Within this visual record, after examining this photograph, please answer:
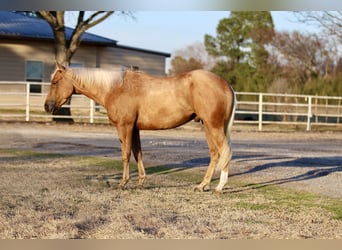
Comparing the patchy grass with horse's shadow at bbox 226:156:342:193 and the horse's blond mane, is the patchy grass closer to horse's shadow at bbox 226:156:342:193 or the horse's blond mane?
horse's shadow at bbox 226:156:342:193

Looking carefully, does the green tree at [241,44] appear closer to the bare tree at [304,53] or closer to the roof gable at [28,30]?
the bare tree at [304,53]

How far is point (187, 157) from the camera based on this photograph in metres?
12.4

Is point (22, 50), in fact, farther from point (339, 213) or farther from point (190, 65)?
point (190, 65)

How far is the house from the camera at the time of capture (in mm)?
27156

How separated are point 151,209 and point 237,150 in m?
8.40

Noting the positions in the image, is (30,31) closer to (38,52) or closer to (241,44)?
(38,52)

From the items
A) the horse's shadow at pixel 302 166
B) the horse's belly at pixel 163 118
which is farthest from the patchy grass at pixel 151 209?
the horse's belly at pixel 163 118

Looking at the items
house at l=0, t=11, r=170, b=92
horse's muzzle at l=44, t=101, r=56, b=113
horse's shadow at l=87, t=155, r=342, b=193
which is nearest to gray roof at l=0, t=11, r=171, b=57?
house at l=0, t=11, r=170, b=92

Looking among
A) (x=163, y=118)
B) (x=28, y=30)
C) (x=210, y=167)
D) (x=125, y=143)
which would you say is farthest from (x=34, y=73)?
(x=210, y=167)

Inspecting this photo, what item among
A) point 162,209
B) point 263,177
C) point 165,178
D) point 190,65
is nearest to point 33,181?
point 165,178

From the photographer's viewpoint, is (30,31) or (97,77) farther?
(30,31)

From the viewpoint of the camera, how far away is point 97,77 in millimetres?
8227

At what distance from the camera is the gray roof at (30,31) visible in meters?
27.0

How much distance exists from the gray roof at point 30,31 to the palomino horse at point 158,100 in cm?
1940
